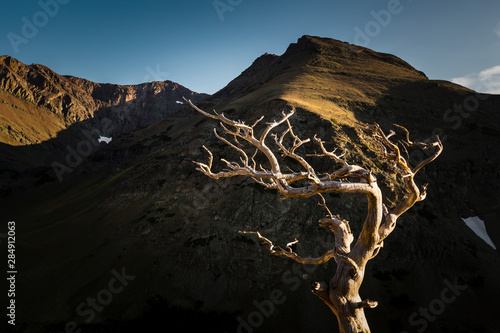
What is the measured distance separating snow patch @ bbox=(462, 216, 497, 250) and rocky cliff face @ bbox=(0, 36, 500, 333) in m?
1.17

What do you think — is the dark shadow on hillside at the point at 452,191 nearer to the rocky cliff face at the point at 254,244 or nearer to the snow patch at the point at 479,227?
the rocky cliff face at the point at 254,244

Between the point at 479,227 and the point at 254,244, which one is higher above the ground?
the point at 254,244

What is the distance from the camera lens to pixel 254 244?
3297 cm

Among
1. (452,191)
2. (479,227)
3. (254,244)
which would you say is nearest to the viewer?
(254,244)

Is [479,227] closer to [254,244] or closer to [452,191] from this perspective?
[452,191]

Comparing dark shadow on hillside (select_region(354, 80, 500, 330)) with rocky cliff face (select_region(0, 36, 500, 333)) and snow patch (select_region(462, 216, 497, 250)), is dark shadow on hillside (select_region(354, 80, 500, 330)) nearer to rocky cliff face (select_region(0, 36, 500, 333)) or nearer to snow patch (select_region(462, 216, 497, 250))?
rocky cliff face (select_region(0, 36, 500, 333))

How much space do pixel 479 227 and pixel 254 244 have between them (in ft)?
112

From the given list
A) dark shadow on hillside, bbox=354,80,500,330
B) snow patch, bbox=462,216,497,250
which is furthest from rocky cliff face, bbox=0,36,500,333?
snow patch, bbox=462,216,497,250

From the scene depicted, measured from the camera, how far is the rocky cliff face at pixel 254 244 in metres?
26.8

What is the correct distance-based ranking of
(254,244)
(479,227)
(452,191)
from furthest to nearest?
(452,191) < (479,227) < (254,244)

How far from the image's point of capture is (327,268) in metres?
30.2

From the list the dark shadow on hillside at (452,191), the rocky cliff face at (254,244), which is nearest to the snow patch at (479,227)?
the dark shadow on hillside at (452,191)

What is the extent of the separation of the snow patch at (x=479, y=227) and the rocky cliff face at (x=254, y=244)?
46.0 inches

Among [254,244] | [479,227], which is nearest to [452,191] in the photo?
[479,227]
